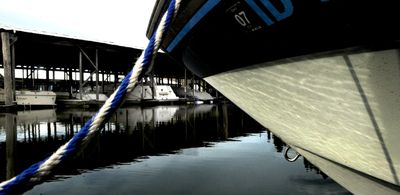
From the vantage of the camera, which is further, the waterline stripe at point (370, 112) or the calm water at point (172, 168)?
the calm water at point (172, 168)

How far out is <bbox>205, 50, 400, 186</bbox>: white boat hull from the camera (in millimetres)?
907

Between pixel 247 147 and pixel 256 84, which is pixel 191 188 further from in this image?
pixel 247 147

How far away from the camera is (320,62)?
1005mm

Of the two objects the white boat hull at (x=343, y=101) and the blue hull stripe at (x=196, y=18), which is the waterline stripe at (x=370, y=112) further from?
the blue hull stripe at (x=196, y=18)

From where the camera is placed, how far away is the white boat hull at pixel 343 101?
91 centimetres

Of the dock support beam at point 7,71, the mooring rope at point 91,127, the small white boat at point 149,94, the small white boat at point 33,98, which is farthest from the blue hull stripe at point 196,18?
the small white boat at point 149,94

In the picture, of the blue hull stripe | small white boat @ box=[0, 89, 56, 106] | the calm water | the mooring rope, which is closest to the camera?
the mooring rope

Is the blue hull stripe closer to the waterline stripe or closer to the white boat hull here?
the white boat hull

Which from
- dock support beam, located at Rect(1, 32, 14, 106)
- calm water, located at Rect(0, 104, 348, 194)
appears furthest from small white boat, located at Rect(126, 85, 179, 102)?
calm water, located at Rect(0, 104, 348, 194)

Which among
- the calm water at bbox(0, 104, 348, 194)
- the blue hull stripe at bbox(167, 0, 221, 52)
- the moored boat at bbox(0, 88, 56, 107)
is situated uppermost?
the blue hull stripe at bbox(167, 0, 221, 52)

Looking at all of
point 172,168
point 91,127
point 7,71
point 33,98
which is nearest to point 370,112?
point 91,127

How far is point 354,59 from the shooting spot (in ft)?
2.96

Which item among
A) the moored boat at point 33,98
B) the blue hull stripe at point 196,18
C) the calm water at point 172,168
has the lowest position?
the calm water at point 172,168

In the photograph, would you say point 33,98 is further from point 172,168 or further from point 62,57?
point 172,168
